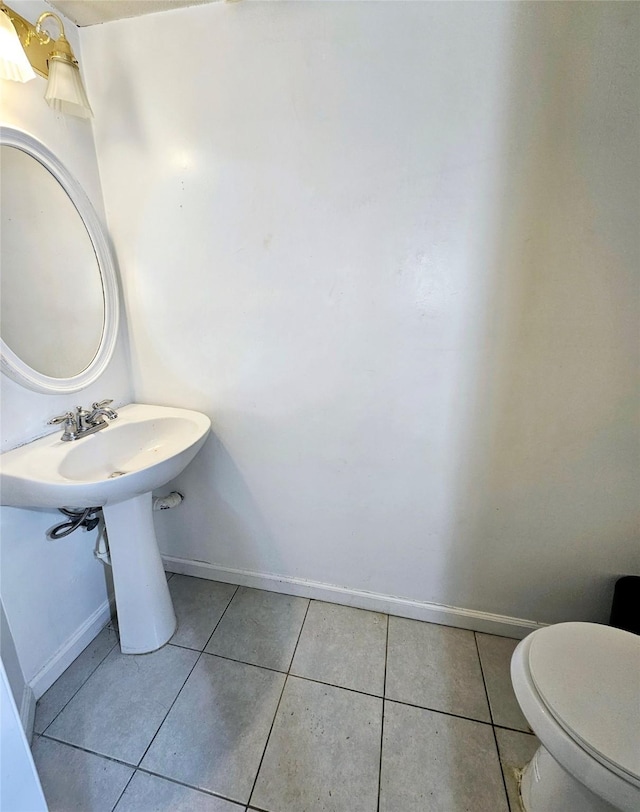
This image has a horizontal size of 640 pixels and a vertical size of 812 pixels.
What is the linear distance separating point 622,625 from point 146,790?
1.45m

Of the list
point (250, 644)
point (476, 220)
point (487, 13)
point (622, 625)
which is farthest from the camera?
point (250, 644)

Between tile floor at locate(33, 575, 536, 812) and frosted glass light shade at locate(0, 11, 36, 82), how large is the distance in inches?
69.9

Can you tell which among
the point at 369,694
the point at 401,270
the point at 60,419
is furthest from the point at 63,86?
the point at 369,694

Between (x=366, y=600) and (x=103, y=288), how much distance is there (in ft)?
5.16

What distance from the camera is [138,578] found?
3.97ft

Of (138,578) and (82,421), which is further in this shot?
(138,578)

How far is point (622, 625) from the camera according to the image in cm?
108

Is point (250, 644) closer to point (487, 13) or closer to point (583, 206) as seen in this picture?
point (583, 206)

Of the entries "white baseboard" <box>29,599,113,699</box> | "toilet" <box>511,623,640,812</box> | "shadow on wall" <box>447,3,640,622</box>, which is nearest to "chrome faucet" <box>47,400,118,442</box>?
"white baseboard" <box>29,599,113,699</box>

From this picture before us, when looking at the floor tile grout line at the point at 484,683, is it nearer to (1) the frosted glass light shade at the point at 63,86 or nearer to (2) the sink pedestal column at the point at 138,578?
(2) the sink pedestal column at the point at 138,578

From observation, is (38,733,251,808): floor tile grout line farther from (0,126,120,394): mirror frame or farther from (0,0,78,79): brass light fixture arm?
(0,0,78,79): brass light fixture arm

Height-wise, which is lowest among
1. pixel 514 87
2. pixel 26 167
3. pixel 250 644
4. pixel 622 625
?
pixel 250 644

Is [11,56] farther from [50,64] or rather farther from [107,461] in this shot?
[107,461]

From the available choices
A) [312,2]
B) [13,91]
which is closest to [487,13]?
[312,2]
